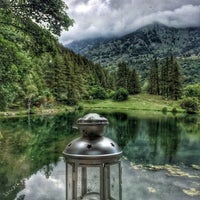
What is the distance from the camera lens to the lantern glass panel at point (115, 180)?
11.6 feet

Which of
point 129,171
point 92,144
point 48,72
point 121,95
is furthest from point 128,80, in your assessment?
point 92,144

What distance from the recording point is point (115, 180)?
3557mm

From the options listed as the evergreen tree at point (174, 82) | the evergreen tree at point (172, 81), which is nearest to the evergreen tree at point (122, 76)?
the evergreen tree at point (172, 81)

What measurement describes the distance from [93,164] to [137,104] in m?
88.8

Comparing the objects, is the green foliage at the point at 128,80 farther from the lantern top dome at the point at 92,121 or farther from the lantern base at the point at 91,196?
the lantern top dome at the point at 92,121

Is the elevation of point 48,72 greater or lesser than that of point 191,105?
greater

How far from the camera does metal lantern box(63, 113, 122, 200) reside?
3260mm

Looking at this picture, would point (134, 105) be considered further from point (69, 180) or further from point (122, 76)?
point (69, 180)

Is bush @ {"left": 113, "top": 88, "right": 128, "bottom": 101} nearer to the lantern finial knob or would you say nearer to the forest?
the forest

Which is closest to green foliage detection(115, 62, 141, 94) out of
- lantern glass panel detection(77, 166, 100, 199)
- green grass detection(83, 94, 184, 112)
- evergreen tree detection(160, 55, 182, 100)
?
green grass detection(83, 94, 184, 112)

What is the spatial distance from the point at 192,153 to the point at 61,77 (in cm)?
6700

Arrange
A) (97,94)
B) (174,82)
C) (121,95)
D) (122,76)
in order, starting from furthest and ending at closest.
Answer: (122,76), (97,94), (174,82), (121,95)

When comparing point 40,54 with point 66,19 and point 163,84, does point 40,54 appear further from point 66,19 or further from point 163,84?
point 163,84

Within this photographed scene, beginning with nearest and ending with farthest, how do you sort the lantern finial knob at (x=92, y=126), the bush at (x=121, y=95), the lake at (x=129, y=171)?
the lantern finial knob at (x=92, y=126) → the lake at (x=129, y=171) → the bush at (x=121, y=95)
